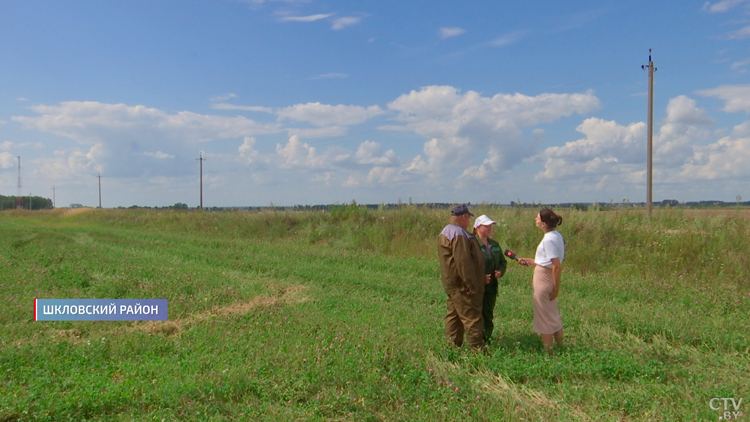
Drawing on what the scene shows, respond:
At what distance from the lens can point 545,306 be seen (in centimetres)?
589

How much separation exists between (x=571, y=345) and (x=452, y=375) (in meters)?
1.87

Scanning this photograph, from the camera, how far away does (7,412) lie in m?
4.32

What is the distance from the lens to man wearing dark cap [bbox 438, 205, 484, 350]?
18.6 feet

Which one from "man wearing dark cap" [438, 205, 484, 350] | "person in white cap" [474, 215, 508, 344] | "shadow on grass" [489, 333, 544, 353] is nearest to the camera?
"man wearing dark cap" [438, 205, 484, 350]

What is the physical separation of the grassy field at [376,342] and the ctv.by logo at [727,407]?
0.06 metres

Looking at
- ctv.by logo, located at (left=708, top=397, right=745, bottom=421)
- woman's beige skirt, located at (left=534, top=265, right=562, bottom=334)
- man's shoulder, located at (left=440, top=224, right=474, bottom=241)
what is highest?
man's shoulder, located at (left=440, top=224, right=474, bottom=241)

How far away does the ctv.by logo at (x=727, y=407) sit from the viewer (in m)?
4.05

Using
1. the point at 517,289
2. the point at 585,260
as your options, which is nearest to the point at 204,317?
the point at 517,289

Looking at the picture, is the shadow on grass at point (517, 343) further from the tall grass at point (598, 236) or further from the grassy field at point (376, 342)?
the tall grass at point (598, 236)

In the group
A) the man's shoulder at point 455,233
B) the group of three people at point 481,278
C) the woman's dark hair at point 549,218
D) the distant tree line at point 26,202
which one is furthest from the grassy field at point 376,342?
the distant tree line at point 26,202

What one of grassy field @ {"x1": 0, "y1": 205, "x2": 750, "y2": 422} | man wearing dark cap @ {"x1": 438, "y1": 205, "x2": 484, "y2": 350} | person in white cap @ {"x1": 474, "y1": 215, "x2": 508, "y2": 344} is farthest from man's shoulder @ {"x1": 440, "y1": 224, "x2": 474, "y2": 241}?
grassy field @ {"x1": 0, "y1": 205, "x2": 750, "y2": 422}

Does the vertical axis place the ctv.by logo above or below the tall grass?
below

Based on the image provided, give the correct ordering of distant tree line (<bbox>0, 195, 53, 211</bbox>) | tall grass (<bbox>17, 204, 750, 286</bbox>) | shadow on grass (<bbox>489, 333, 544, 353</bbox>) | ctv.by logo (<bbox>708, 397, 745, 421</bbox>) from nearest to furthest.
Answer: ctv.by logo (<bbox>708, 397, 745, 421</bbox>) → shadow on grass (<bbox>489, 333, 544, 353</bbox>) → tall grass (<bbox>17, 204, 750, 286</bbox>) → distant tree line (<bbox>0, 195, 53, 211</bbox>)

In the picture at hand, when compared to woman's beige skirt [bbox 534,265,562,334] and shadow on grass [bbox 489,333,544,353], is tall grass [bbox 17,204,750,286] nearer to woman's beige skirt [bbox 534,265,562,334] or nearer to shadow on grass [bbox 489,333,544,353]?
shadow on grass [bbox 489,333,544,353]
